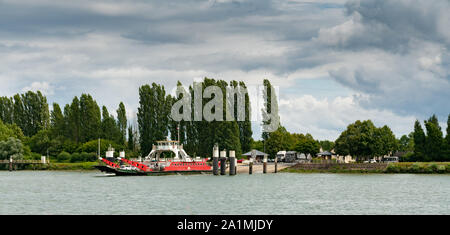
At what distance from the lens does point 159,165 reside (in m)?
84.3

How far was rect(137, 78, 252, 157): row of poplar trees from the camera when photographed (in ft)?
300

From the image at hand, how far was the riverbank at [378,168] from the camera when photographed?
8138 centimetres

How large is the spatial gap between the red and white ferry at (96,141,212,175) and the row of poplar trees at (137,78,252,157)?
551 cm

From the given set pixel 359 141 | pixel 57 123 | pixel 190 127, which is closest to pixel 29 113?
pixel 57 123

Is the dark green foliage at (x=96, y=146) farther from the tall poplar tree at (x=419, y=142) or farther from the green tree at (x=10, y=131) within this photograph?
the tall poplar tree at (x=419, y=142)

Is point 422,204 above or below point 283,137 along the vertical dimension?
below

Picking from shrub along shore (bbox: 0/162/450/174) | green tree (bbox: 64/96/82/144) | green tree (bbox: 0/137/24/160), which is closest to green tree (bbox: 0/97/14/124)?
green tree (bbox: 0/137/24/160)

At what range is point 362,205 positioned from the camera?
41.2m

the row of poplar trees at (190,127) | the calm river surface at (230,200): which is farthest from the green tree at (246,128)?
the calm river surface at (230,200)

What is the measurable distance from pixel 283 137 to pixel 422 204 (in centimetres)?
7134

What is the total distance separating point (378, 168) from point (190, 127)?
31.8 meters

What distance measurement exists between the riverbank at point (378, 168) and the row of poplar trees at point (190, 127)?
10225 millimetres
